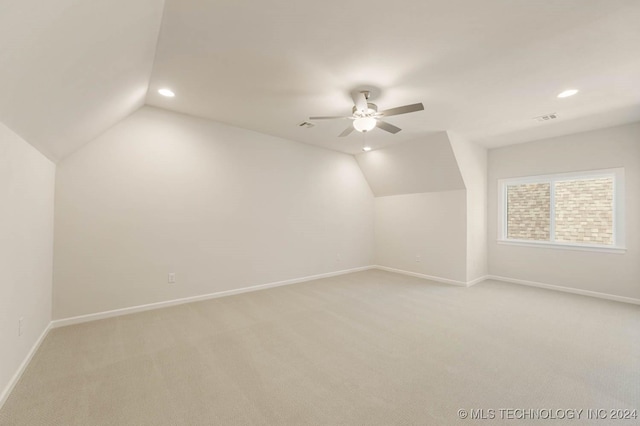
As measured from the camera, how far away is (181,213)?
11.7 ft

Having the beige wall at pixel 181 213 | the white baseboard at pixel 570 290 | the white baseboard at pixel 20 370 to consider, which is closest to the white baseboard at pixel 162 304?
the beige wall at pixel 181 213

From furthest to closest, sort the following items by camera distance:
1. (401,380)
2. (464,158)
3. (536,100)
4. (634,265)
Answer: (464,158)
(634,265)
(536,100)
(401,380)

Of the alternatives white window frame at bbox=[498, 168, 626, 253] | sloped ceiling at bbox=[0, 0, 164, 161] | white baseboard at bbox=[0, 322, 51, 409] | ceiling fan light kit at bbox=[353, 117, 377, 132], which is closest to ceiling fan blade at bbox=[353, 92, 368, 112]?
ceiling fan light kit at bbox=[353, 117, 377, 132]

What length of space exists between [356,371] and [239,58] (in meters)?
2.82

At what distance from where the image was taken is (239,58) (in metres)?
2.27

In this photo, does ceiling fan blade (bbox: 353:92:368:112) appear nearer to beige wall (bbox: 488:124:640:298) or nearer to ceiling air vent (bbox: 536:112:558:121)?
ceiling air vent (bbox: 536:112:558:121)

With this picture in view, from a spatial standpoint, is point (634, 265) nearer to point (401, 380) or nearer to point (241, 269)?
point (401, 380)

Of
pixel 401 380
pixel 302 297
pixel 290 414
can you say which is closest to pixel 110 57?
pixel 290 414

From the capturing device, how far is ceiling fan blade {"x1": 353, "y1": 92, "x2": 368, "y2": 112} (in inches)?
103

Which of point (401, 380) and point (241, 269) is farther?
point (241, 269)

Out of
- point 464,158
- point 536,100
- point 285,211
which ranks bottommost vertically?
point 285,211

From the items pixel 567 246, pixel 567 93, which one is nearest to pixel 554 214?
pixel 567 246

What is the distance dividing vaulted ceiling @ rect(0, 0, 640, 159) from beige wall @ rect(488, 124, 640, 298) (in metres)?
0.74

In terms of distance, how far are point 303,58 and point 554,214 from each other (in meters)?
4.92
